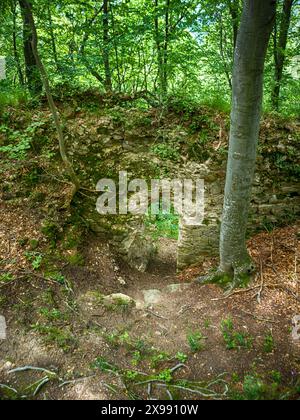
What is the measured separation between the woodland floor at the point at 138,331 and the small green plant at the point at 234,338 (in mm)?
11

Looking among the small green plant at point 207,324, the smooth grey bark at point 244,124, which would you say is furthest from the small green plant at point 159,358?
the smooth grey bark at point 244,124

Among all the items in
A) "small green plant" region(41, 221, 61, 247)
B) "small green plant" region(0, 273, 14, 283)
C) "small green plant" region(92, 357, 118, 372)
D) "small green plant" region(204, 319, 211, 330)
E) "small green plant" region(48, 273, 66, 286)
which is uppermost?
"small green plant" region(41, 221, 61, 247)

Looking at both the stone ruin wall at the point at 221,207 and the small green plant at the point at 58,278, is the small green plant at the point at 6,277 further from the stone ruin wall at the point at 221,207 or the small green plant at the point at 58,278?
the stone ruin wall at the point at 221,207

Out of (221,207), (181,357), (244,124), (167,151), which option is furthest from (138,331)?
(167,151)

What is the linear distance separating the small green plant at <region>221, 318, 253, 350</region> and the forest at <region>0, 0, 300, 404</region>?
17 millimetres

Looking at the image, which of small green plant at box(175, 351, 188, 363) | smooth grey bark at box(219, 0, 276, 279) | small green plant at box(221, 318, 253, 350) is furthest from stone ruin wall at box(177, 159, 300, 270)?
small green plant at box(175, 351, 188, 363)

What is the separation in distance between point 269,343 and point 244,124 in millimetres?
2539

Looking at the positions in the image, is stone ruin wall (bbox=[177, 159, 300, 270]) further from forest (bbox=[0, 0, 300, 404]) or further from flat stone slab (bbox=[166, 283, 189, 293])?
flat stone slab (bbox=[166, 283, 189, 293])

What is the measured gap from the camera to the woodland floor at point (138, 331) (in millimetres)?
2834

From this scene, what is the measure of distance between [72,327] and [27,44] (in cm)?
607

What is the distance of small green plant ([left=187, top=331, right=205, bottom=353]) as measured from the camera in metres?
3.32

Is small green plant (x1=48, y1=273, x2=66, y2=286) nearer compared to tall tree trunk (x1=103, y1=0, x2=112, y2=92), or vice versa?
small green plant (x1=48, y1=273, x2=66, y2=286)

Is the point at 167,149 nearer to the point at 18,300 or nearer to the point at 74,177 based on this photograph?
the point at 74,177

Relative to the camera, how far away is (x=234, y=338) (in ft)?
11.1
